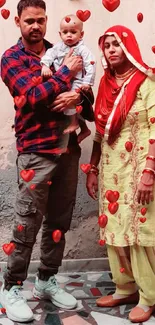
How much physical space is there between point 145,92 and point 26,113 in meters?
0.58

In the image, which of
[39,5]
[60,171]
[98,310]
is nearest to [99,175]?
[60,171]

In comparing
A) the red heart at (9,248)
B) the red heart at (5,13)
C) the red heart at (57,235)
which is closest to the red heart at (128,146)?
the red heart at (57,235)

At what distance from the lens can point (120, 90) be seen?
2604 mm

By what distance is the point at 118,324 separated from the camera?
2633 mm

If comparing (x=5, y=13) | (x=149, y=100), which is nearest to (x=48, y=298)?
(x=149, y=100)

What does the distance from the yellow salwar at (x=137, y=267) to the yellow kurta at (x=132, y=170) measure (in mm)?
77

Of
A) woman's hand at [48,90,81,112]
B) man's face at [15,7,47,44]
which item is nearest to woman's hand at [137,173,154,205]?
woman's hand at [48,90,81,112]

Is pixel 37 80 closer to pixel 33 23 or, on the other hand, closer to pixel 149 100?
pixel 33 23

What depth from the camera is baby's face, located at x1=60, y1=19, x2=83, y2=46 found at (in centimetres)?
250

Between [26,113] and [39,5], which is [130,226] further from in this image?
[39,5]

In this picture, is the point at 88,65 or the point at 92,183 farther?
the point at 92,183

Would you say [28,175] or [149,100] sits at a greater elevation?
[149,100]

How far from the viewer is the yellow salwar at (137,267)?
8.75 feet

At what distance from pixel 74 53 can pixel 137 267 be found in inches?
43.5
